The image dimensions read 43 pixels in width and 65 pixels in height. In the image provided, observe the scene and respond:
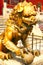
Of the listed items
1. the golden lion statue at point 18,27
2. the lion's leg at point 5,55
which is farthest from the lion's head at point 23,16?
the lion's leg at point 5,55

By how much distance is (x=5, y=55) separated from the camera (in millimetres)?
1854

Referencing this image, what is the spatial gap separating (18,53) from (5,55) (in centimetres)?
11

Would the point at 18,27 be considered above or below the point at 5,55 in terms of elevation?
above

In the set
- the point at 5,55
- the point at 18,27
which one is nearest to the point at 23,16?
the point at 18,27

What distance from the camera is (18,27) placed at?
1892 millimetres

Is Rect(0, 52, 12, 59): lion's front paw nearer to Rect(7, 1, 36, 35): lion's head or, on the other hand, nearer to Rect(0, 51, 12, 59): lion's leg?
Rect(0, 51, 12, 59): lion's leg

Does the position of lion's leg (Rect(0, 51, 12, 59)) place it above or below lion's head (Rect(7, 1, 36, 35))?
below

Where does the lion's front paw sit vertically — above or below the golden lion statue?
A: below

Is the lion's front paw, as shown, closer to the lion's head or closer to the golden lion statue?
the golden lion statue

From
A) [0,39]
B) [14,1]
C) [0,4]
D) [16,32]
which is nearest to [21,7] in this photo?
[16,32]

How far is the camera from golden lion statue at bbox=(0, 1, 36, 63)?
181cm

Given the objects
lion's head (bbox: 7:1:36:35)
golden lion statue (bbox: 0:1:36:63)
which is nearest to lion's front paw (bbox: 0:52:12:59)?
golden lion statue (bbox: 0:1:36:63)

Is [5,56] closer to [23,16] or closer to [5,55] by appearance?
[5,55]

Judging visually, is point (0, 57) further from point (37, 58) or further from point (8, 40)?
point (37, 58)
